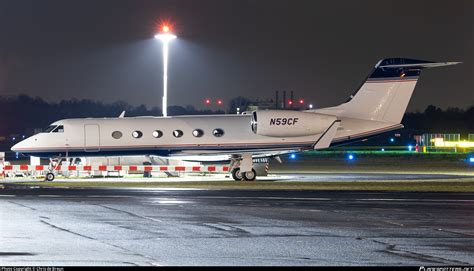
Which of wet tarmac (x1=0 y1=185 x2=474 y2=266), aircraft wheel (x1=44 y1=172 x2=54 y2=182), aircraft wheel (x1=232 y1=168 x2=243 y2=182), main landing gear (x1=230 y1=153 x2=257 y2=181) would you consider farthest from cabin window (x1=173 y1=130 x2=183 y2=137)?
wet tarmac (x1=0 y1=185 x2=474 y2=266)

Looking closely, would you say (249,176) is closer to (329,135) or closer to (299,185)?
(329,135)

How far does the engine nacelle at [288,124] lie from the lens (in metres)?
41.9

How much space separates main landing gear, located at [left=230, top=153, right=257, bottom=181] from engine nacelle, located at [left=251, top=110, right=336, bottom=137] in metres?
1.45

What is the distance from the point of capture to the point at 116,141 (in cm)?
4259

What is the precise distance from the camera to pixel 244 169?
42.0m

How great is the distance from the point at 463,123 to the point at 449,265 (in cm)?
15937

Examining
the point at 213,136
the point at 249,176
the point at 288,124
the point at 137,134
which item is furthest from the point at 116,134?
the point at 288,124

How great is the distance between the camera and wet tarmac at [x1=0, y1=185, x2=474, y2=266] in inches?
619

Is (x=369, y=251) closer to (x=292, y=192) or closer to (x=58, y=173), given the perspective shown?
(x=292, y=192)

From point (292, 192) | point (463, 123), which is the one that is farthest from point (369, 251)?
point (463, 123)

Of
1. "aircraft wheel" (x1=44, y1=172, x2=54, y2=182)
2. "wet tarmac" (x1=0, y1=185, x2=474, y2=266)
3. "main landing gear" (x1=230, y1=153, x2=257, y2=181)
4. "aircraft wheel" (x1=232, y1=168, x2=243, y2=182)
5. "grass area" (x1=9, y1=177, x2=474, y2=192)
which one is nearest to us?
"wet tarmac" (x1=0, y1=185, x2=474, y2=266)

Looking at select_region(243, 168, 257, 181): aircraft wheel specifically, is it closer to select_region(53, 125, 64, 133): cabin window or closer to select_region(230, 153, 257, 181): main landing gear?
select_region(230, 153, 257, 181): main landing gear

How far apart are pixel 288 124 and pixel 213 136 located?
3952 mm

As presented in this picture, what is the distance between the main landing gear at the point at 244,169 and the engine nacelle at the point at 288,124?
4.77 ft
